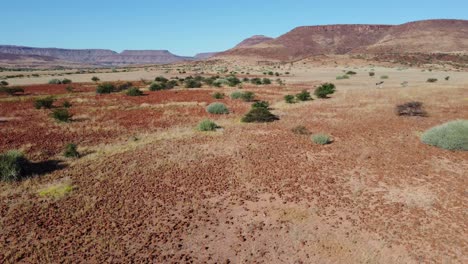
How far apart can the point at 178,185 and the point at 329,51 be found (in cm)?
15444

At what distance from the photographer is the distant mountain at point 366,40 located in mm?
109812

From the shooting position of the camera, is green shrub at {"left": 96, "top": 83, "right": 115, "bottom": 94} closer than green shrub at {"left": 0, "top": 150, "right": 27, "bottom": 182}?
No

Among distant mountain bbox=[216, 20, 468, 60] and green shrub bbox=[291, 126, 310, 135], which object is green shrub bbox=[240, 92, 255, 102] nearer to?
green shrub bbox=[291, 126, 310, 135]

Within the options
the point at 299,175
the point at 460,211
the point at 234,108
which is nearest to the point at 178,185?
the point at 299,175

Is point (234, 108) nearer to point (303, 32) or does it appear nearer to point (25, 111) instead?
point (25, 111)

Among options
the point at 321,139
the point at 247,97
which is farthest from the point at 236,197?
the point at 247,97

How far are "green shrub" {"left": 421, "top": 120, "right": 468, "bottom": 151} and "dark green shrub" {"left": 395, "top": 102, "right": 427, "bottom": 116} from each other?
6.52 m

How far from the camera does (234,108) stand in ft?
77.7

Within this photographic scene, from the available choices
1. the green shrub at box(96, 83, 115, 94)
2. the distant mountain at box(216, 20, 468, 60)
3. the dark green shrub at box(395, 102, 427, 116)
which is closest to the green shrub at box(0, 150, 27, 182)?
the dark green shrub at box(395, 102, 427, 116)

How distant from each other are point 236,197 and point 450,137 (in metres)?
10.2

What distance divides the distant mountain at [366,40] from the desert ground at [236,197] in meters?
109

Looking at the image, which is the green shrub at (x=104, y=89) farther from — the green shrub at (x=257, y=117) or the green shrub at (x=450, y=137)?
the green shrub at (x=450, y=137)

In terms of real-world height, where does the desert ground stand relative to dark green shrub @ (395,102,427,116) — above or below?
below

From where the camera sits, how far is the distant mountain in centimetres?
10981
